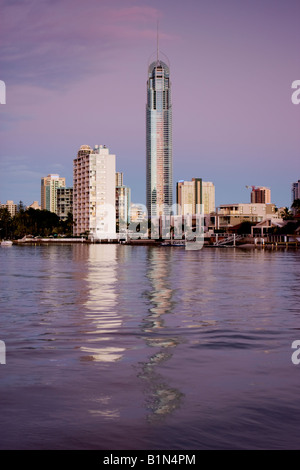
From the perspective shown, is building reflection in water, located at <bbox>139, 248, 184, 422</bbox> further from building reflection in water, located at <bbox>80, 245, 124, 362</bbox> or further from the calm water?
building reflection in water, located at <bbox>80, 245, 124, 362</bbox>

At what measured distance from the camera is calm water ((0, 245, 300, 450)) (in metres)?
10.2

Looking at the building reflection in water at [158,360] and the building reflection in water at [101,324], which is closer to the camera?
the building reflection in water at [158,360]

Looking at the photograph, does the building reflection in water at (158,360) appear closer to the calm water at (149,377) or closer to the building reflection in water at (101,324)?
the calm water at (149,377)

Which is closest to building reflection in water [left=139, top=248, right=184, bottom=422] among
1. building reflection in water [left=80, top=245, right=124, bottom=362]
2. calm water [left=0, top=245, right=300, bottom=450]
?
calm water [left=0, top=245, right=300, bottom=450]

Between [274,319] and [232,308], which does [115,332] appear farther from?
[232,308]

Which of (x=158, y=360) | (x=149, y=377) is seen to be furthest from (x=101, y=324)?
(x=149, y=377)

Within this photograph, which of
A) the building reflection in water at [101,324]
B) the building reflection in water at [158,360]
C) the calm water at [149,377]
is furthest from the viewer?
the building reflection in water at [101,324]

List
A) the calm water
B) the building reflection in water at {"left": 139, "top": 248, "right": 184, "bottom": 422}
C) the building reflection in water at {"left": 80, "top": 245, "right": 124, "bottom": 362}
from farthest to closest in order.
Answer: the building reflection in water at {"left": 80, "top": 245, "right": 124, "bottom": 362} → the building reflection in water at {"left": 139, "top": 248, "right": 184, "bottom": 422} → the calm water

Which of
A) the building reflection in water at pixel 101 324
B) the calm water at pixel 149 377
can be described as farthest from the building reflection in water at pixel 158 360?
the building reflection in water at pixel 101 324

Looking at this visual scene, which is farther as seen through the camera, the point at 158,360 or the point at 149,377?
the point at 158,360

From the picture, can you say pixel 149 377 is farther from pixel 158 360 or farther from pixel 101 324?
pixel 101 324

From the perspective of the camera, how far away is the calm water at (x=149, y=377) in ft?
33.5

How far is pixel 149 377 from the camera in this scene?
14086 mm
